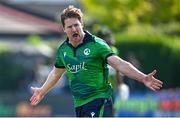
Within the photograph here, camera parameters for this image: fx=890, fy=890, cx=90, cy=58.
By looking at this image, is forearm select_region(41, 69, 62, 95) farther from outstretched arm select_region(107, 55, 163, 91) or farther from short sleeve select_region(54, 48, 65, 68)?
outstretched arm select_region(107, 55, 163, 91)

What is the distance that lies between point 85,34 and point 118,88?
6.78 m

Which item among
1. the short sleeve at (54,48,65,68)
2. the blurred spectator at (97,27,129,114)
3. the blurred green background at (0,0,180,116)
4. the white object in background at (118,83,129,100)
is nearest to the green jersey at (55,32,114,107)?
the short sleeve at (54,48,65,68)

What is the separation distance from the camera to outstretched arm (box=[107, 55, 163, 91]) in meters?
9.41

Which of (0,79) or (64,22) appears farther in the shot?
(0,79)

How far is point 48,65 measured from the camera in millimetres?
30250

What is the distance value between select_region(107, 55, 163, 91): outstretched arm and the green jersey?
24 cm

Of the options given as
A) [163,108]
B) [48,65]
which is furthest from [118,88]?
[48,65]

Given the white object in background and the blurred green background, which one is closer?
the white object in background

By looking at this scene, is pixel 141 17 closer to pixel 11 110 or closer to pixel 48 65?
pixel 48 65

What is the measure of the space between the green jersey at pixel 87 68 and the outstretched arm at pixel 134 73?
0.80ft

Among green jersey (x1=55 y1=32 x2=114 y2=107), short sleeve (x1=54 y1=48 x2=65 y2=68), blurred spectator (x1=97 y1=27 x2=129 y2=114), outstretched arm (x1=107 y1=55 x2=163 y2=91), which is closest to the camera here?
outstretched arm (x1=107 y1=55 x2=163 y2=91)

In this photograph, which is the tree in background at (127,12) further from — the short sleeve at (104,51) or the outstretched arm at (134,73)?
the outstretched arm at (134,73)

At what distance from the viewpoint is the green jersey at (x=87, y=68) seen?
10.3 m

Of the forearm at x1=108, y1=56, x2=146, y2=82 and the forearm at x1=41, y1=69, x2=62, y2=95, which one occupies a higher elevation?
the forearm at x1=108, y1=56, x2=146, y2=82
